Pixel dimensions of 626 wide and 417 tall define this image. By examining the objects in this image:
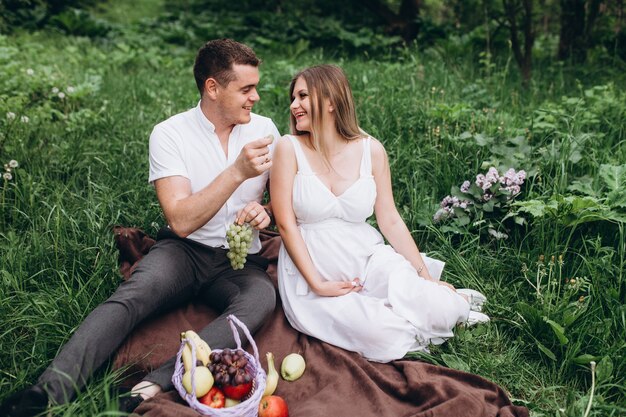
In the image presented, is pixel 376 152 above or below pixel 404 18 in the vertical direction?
below

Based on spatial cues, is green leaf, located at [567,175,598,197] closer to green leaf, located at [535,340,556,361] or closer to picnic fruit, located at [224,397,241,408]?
green leaf, located at [535,340,556,361]

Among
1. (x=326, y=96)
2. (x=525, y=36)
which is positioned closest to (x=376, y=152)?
(x=326, y=96)

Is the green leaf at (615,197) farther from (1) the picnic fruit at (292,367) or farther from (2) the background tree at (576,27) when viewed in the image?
(2) the background tree at (576,27)

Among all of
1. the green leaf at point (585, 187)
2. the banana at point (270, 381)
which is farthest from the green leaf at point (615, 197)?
the banana at point (270, 381)

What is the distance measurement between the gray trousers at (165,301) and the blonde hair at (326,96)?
2.82 feet

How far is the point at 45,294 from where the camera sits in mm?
3393

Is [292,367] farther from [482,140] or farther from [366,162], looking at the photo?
[482,140]

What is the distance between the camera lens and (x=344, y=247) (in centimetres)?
344

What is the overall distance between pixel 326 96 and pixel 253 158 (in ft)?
2.12

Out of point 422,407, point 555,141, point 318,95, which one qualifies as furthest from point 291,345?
point 555,141

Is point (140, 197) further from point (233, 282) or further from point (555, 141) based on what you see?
point (555, 141)

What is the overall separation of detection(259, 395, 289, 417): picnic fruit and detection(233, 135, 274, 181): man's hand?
111cm

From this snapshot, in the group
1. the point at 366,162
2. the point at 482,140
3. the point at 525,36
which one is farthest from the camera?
the point at 525,36

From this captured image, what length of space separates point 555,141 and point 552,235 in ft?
3.96
